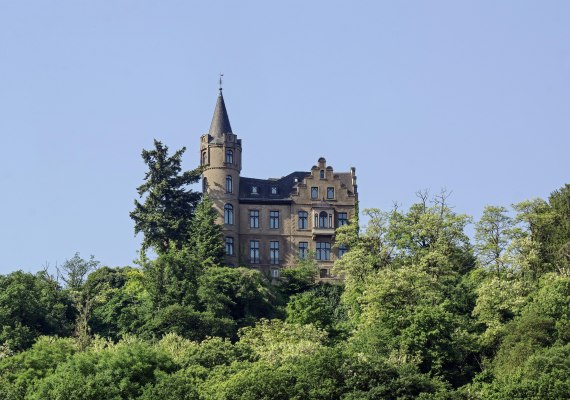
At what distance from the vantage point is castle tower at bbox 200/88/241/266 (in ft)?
358

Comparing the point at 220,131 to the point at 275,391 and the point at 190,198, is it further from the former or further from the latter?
the point at 275,391

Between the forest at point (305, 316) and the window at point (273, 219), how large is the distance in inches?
167

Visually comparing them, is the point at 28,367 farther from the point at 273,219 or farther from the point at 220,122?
the point at 220,122

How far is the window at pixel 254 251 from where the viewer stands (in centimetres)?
11000

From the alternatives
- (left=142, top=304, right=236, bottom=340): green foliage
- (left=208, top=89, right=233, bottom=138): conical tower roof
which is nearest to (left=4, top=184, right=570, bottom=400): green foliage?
(left=142, top=304, right=236, bottom=340): green foliage

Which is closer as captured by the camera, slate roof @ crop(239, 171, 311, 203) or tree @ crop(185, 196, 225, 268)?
tree @ crop(185, 196, 225, 268)

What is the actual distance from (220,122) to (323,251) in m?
11.3

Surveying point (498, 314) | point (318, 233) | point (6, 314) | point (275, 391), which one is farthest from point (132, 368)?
point (318, 233)

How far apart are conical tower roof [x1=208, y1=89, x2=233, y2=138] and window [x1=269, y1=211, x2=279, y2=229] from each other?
20.6ft

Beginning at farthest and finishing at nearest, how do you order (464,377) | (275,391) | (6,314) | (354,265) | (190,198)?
1. (190,198)
2. (354,265)
3. (6,314)
4. (464,377)
5. (275,391)

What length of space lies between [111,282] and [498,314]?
2675 cm

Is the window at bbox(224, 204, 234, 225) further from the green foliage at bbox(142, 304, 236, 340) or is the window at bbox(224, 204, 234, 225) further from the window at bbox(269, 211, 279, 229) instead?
the green foliage at bbox(142, 304, 236, 340)

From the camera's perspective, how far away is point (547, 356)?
273 feet

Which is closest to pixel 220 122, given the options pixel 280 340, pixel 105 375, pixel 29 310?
pixel 29 310
